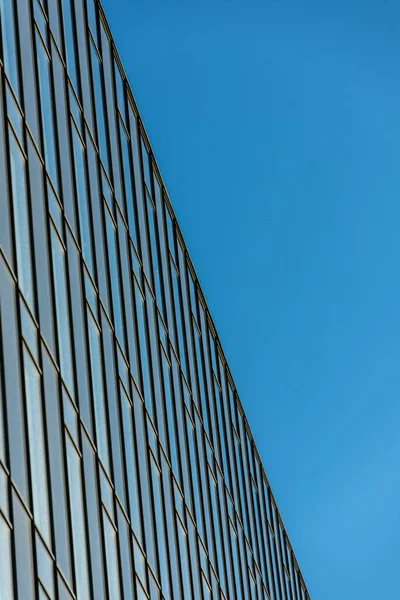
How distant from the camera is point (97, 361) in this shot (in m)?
25.4

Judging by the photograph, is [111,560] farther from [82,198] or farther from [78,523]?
[82,198]

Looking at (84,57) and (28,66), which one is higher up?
(84,57)

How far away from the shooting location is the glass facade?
1920 centimetres

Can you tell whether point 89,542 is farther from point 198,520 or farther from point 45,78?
point 198,520

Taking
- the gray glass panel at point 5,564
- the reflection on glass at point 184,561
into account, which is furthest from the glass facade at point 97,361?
the reflection on glass at point 184,561

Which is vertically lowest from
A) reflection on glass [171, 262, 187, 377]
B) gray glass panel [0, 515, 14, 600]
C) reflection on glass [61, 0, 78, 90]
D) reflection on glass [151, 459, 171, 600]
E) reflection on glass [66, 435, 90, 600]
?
gray glass panel [0, 515, 14, 600]

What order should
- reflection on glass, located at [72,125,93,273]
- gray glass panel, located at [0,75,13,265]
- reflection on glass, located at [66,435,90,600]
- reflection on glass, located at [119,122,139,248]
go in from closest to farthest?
gray glass panel, located at [0,75,13,265], reflection on glass, located at [66,435,90,600], reflection on glass, located at [72,125,93,273], reflection on glass, located at [119,122,139,248]

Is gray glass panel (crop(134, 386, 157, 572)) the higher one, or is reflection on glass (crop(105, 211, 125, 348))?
reflection on glass (crop(105, 211, 125, 348))

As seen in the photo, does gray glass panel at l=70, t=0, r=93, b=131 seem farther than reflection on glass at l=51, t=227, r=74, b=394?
Yes

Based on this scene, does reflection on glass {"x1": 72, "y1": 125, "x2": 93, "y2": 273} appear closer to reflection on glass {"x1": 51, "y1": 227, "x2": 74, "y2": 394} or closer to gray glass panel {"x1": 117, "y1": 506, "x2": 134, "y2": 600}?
reflection on glass {"x1": 51, "y1": 227, "x2": 74, "y2": 394}

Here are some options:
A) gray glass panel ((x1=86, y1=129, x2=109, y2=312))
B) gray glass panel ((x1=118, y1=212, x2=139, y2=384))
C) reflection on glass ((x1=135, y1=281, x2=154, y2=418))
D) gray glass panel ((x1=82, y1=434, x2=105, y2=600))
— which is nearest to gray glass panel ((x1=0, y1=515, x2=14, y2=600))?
gray glass panel ((x1=82, y1=434, x2=105, y2=600))

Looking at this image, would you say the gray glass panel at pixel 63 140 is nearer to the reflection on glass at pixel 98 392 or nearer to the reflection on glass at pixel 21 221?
the reflection on glass at pixel 98 392

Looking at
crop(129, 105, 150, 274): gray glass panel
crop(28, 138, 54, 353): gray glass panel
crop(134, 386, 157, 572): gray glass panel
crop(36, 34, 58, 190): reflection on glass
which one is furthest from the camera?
crop(129, 105, 150, 274): gray glass panel

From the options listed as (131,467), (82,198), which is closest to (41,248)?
(82,198)
